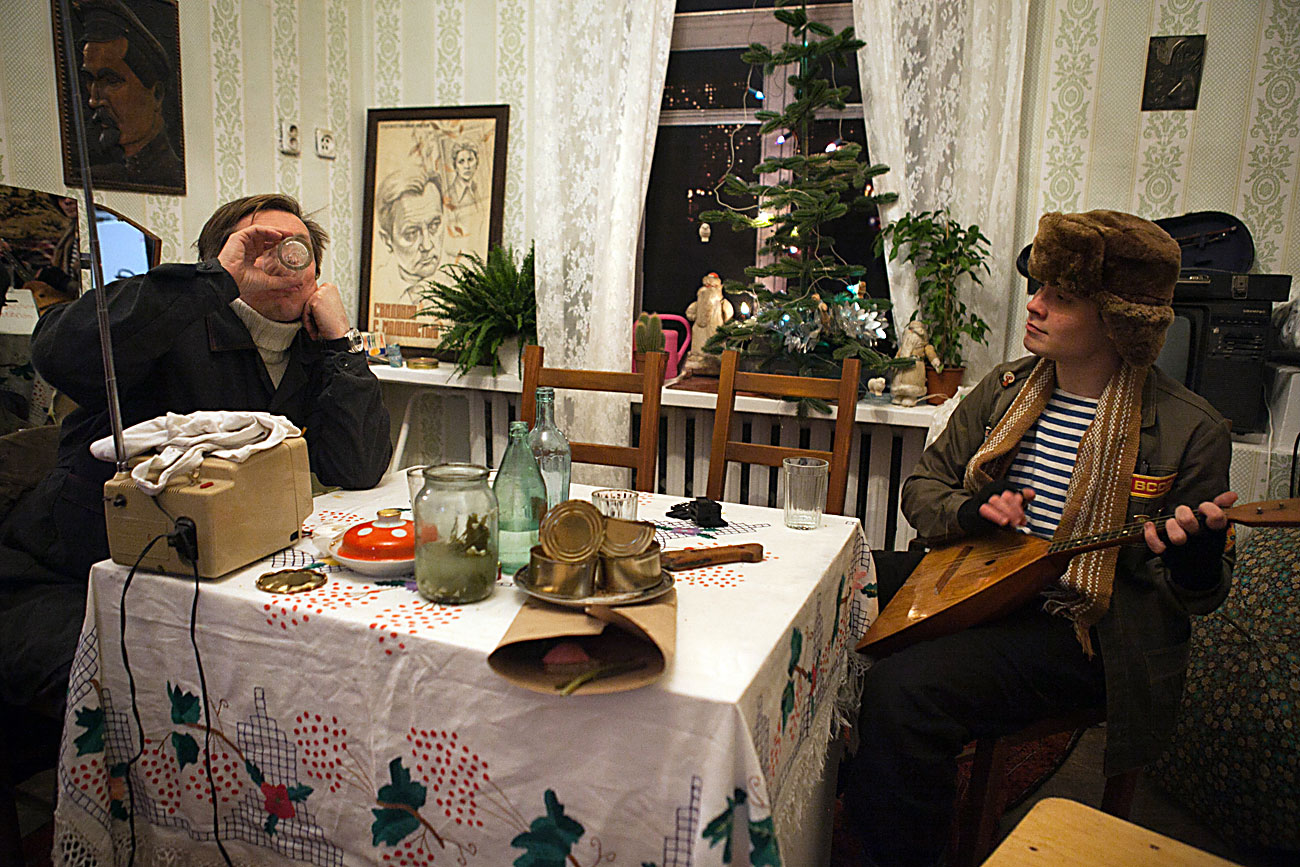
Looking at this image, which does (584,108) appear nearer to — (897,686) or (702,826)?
(897,686)

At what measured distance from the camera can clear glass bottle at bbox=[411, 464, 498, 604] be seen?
43.1 inches

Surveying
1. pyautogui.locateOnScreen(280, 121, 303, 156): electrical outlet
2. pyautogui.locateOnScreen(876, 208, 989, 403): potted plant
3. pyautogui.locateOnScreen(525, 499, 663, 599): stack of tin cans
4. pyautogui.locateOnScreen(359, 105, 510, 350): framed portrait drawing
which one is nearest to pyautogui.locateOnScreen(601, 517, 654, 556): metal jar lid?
pyautogui.locateOnScreen(525, 499, 663, 599): stack of tin cans

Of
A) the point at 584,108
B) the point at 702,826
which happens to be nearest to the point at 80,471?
the point at 702,826

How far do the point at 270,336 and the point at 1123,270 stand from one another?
1.68m

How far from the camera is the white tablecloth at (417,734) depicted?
0.94m

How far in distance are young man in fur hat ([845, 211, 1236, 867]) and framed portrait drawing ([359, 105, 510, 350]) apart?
228cm

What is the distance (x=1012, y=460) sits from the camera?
5.70ft

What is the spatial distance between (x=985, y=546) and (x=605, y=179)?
6.39 ft

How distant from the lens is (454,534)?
1.10 meters

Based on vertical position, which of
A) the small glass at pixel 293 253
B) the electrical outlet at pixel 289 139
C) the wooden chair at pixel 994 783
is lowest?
the wooden chair at pixel 994 783

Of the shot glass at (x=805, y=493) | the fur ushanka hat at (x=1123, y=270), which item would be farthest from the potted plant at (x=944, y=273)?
the shot glass at (x=805, y=493)

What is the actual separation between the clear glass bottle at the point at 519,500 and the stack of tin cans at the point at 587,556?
0.60 feet

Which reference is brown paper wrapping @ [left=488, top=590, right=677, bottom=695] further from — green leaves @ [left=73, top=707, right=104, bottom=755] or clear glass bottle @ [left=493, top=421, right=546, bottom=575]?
green leaves @ [left=73, top=707, right=104, bottom=755]

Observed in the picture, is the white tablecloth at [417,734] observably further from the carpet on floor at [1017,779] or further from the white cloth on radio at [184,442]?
the carpet on floor at [1017,779]
